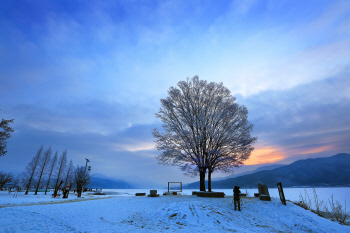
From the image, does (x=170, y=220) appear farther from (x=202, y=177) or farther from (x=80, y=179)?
(x=80, y=179)

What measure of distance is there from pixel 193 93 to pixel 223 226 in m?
18.3

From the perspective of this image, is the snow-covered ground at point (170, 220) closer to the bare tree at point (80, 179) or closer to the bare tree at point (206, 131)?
the bare tree at point (206, 131)

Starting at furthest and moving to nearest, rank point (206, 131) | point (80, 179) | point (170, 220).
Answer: point (80, 179)
point (206, 131)
point (170, 220)

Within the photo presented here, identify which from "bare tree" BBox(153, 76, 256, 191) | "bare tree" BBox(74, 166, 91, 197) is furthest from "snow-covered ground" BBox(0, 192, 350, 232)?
"bare tree" BBox(74, 166, 91, 197)

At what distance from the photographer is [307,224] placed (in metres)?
12.5

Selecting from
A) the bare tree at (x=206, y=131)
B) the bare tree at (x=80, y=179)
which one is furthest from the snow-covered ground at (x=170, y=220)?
the bare tree at (x=80, y=179)

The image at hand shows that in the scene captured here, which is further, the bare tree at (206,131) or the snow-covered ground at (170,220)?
the bare tree at (206,131)

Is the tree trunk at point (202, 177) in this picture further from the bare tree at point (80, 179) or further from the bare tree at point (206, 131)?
the bare tree at point (80, 179)

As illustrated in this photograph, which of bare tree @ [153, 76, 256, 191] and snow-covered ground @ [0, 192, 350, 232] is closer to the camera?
snow-covered ground @ [0, 192, 350, 232]

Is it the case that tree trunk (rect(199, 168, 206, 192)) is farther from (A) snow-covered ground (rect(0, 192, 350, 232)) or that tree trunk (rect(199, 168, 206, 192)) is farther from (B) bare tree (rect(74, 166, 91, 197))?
(B) bare tree (rect(74, 166, 91, 197))

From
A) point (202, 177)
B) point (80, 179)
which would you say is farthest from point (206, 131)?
point (80, 179)

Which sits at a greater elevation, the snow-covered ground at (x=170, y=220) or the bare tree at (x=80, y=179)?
the bare tree at (x=80, y=179)

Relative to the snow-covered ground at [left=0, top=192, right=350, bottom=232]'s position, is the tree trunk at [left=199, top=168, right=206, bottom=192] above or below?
above

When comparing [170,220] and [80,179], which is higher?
[80,179]
